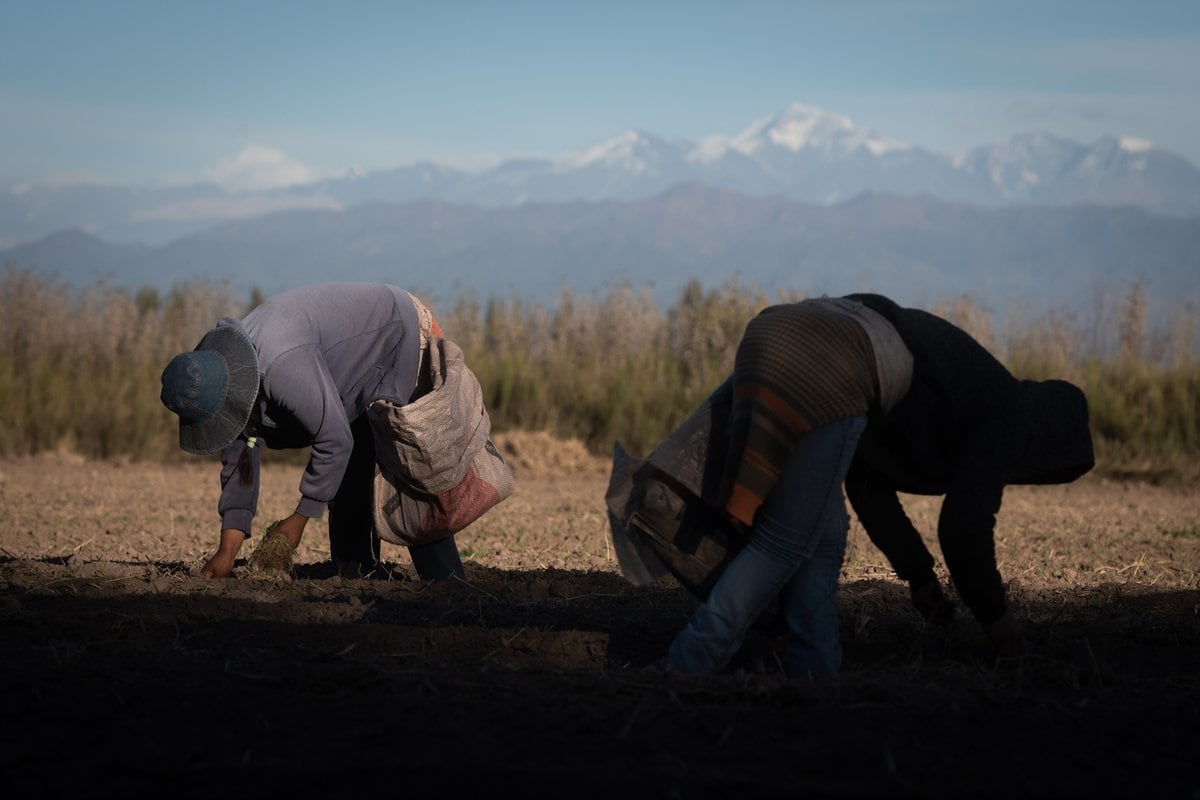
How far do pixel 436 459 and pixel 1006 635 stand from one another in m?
2.26

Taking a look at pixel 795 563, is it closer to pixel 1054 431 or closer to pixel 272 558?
pixel 1054 431

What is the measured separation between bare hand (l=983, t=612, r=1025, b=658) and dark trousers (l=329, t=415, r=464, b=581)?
7.76 feet

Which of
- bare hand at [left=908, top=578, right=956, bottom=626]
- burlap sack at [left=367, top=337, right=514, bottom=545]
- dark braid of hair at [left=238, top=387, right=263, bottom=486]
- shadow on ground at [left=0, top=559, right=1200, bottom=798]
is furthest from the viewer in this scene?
burlap sack at [left=367, top=337, right=514, bottom=545]

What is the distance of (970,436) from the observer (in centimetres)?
371

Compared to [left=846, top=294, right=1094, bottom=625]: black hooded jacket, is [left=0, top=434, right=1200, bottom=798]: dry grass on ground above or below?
below

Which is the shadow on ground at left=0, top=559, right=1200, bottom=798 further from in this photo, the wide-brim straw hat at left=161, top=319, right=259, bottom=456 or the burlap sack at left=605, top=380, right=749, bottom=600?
the wide-brim straw hat at left=161, top=319, right=259, bottom=456

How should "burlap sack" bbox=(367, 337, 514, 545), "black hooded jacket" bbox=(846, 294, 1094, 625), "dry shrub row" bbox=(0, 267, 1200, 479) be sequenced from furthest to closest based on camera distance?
"dry shrub row" bbox=(0, 267, 1200, 479), "burlap sack" bbox=(367, 337, 514, 545), "black hooded jacket" bbox=(846, 294, 1094, 625)

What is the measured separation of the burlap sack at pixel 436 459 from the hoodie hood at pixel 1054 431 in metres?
2.20

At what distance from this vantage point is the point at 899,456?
12.8ft

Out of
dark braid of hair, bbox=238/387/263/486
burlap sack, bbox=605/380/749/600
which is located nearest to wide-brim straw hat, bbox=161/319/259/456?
dark braid of hair, bbox=238/387/263/486

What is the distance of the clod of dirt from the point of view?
499 centimetres

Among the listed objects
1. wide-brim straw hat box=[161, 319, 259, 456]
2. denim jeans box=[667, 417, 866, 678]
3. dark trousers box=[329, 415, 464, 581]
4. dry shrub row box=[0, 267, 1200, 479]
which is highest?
wide-brim straw hat box=[161, 319, 259, 456]

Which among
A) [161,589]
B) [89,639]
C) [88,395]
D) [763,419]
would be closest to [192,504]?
[88,395]

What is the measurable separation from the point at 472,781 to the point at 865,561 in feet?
15.1
